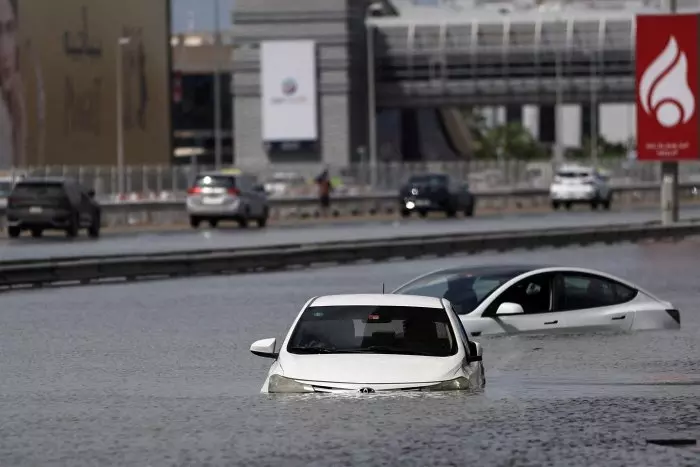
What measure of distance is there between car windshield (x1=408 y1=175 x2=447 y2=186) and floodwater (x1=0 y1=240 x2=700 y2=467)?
141 feet

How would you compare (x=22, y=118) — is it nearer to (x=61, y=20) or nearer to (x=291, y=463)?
(x=61, y=20)

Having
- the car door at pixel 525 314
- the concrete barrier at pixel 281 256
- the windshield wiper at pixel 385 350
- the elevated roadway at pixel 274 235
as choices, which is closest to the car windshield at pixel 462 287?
the car door at pixel 525 314

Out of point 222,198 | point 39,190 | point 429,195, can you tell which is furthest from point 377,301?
point 429,195

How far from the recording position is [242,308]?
28.2m

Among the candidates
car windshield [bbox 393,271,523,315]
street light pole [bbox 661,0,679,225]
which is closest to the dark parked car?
street light pole [bbox 661,0,679,225]

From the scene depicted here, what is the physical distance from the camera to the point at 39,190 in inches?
2020

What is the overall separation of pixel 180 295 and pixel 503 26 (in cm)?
10221

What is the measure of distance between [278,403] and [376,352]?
0.83 metres

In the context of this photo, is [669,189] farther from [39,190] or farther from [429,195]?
[429,195]

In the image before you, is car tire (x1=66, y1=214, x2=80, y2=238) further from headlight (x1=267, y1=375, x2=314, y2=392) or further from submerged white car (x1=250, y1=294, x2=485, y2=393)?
headlight (x1=267, y1=375, x2=314, y2=392)

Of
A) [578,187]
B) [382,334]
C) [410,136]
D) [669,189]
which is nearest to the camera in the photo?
[382,334]

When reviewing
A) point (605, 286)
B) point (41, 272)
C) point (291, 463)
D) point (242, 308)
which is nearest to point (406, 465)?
point (291, 463)

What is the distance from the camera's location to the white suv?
79438 millimetres

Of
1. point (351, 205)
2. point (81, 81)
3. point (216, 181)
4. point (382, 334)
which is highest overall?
point (81, 81)
